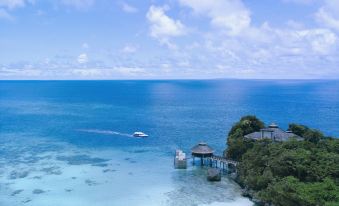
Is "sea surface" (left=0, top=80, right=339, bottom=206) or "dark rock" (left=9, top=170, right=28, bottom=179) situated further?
"dark rock" (left=9, top=170, right=28, bottom=179)

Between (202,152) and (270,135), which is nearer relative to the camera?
(270,135)

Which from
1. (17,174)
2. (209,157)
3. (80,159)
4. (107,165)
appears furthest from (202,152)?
(17,174)

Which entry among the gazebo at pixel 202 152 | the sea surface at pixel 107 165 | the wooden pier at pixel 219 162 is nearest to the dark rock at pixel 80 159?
the sea surface at pixel 107 165

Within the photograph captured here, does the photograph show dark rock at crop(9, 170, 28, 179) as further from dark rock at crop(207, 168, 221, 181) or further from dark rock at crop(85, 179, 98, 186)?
dark rock at crop(207, 168, 221, 181)

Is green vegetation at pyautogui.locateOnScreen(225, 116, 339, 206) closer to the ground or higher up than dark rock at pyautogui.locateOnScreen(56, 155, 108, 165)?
higher up

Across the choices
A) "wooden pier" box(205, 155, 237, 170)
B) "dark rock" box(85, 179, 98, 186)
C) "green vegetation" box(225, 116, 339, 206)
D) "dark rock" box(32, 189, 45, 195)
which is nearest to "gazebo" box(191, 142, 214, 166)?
"wooden pier" box(205, 155, 237, 170)

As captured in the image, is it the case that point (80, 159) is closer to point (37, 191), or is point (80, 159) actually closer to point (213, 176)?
point (37, 191)

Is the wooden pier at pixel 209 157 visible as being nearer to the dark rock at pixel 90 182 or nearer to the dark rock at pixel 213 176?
the dark rock at pixel 213 176

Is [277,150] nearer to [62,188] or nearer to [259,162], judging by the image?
[259,162]
